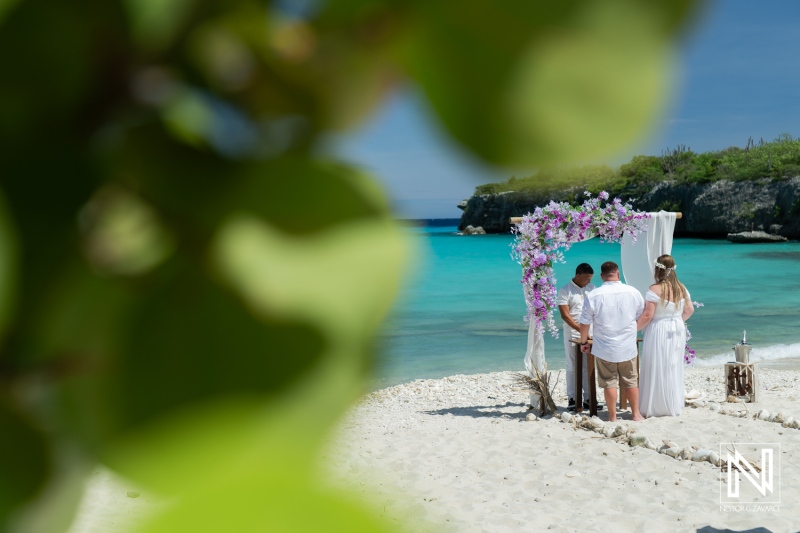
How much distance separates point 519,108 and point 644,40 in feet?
0.07

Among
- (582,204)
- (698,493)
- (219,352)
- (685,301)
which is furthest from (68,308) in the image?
(582,204)

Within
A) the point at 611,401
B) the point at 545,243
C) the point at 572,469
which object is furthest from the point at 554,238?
the point at 572,469

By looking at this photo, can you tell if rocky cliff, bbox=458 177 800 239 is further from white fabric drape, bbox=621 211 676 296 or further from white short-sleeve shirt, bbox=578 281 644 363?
white fabric drape, bbox=621 211 676 296

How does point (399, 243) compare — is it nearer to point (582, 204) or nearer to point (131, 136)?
point (131, 136)

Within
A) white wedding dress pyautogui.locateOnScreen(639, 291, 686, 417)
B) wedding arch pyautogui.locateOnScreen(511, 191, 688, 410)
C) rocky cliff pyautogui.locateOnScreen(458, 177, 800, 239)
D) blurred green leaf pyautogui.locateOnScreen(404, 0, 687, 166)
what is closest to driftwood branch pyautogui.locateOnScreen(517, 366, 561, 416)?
wedding arch pyautogui.locateOnScreen(511, 191, 688, 410)

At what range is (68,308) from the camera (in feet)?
0.32

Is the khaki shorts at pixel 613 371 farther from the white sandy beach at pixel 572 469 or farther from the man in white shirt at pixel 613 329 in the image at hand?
the white sandy beach at pixel 572 469

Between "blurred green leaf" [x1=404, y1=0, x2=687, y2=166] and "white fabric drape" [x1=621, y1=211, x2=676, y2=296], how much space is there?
6397mm

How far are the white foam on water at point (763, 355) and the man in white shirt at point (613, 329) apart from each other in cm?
455

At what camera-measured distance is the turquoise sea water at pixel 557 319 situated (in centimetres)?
948

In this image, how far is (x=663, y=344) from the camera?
4.95 metres

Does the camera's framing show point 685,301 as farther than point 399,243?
Yes

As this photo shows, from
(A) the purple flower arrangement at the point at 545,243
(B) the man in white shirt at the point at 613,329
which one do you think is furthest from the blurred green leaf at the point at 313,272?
(A) the purple flower arrangement at the point at 545,243

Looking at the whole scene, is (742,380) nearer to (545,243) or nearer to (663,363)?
(663,363)
